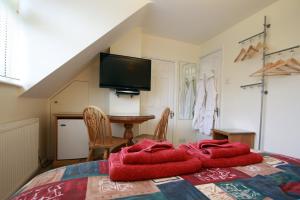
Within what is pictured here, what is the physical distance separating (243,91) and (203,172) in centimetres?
197

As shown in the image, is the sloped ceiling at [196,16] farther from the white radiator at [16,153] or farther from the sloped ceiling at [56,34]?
the white radiator at [16,153]

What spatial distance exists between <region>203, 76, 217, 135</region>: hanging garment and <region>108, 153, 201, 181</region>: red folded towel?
2.21 m

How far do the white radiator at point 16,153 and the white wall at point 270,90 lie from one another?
272 cm

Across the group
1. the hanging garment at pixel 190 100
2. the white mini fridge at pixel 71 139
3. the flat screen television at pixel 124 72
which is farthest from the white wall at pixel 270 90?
the white mini fridge at pixel 71 139

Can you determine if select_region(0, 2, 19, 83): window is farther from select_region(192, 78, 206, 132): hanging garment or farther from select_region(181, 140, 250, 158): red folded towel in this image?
select_region(192, 78, 206, 132): hanging garment

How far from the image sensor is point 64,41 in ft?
5.50

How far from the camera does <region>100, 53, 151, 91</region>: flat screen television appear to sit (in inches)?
94.8

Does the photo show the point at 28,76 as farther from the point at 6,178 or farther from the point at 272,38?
the point at 272,38

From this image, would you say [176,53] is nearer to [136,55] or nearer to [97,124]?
[136,55]

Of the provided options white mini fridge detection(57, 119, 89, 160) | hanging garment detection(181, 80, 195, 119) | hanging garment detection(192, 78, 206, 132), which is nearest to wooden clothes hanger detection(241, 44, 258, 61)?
hanging garment detection(192, 78, 206, 132)

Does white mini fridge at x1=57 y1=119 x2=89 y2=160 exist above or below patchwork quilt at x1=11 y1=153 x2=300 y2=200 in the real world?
below

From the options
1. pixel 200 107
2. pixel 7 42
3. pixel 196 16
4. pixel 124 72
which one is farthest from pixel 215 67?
pixel 7 42

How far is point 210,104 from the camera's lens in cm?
289

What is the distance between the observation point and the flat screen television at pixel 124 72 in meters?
2.41
